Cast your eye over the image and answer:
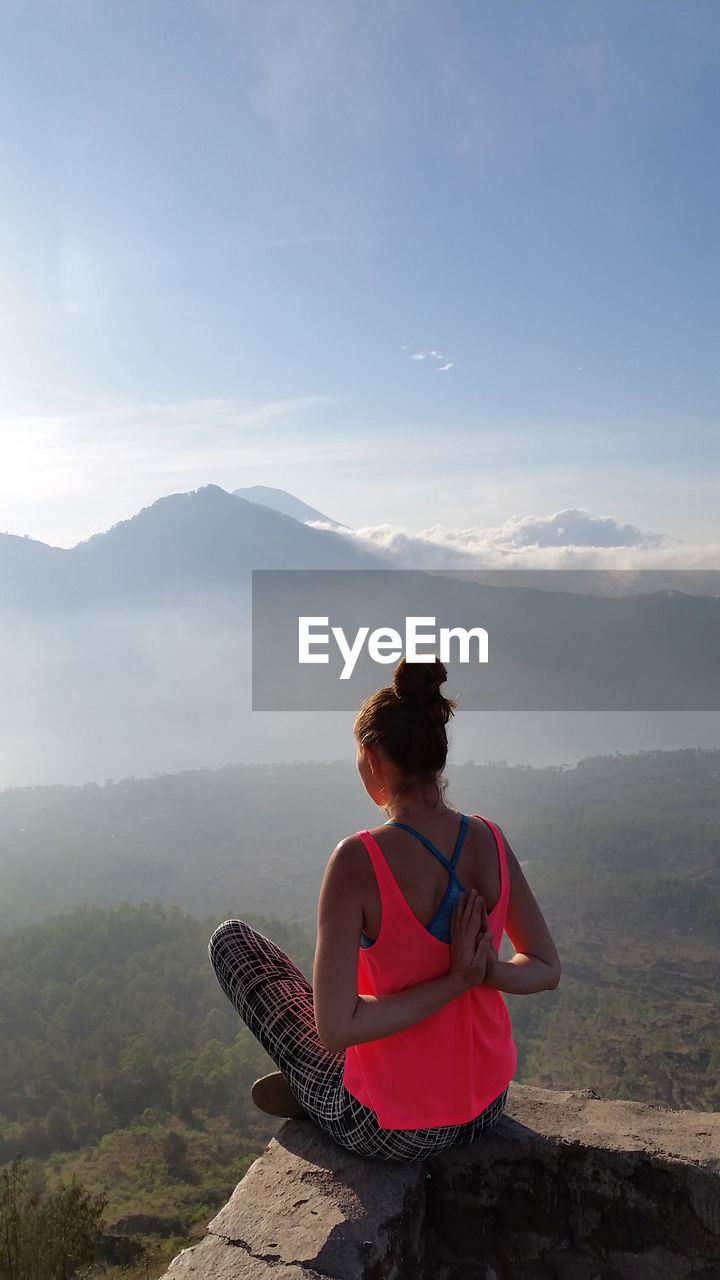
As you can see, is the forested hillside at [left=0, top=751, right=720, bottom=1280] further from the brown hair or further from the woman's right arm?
the brown hair

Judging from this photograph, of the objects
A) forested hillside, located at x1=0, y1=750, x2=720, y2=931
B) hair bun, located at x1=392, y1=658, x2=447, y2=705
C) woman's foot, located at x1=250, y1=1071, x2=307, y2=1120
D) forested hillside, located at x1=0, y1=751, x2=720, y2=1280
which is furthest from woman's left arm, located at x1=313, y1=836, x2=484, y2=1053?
forested hillside, located at x1=0, y1=750, x2=720, y2=931

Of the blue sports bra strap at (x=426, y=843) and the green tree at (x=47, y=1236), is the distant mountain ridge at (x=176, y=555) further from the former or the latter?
the blue sports bra strap at (x=426, y=843)

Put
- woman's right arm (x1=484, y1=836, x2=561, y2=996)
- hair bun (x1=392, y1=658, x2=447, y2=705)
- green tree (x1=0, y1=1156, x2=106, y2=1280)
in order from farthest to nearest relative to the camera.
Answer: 1. green tree (x1=0, y1=1156, x2=106, y2=1280)
2. woman's right arm (x1=484, y1=836, x2=561, y2=996)
3. hair bun (x1=392, y1=658, x2=447, y2=705)

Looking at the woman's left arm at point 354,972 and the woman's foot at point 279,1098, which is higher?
the woman's left arm at point 354,972

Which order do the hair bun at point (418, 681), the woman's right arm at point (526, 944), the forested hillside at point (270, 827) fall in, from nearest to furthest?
the hair bun at point (418, 681), the woman's right arm at point (526, 944), the forested hillside at point (270, 827)

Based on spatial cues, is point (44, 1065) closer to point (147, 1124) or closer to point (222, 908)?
point (147, 1124)

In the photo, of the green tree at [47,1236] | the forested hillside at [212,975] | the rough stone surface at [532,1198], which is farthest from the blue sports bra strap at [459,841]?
the green tree at [47,1236]

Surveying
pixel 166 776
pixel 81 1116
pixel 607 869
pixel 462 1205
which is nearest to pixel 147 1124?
pixel 81 1116

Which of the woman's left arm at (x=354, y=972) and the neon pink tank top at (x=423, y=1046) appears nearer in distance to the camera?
the woman's left arm at (x=354, y=972)
